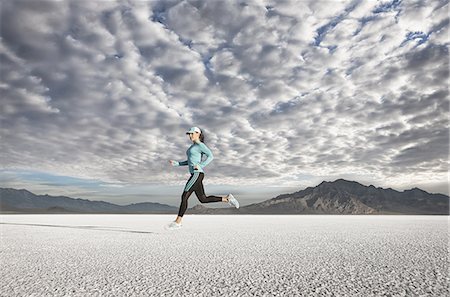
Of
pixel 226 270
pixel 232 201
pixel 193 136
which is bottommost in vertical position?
pixel 226 270

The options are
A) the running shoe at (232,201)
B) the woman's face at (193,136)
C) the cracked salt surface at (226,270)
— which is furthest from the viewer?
the running shoe at (232,201)

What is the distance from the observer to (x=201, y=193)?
26.3 feet

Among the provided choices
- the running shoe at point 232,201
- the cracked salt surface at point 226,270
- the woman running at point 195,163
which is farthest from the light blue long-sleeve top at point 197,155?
the cracked salt surface at point 226,270

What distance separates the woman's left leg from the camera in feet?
25.9

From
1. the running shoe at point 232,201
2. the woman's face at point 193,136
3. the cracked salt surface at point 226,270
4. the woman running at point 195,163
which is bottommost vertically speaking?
the cracked salt surface at point 226,270

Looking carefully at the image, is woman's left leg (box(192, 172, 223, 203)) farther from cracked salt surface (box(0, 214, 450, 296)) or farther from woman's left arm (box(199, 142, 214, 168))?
cracked salt surface (box(0, 214, 450, 296))

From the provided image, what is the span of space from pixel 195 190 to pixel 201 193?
15 cm

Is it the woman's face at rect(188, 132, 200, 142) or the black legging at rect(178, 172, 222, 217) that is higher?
the woman's face at rect(188, 132, 200, 142)

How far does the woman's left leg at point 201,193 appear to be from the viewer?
311 inches

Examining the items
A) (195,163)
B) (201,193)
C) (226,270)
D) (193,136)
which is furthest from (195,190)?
(226,270)

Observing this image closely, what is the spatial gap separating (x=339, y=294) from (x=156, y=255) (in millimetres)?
2745

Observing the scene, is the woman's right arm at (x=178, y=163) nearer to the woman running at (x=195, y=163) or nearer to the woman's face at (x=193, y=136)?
the woman running at (x=195, y=163)

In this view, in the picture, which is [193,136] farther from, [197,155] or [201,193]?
[201,193]

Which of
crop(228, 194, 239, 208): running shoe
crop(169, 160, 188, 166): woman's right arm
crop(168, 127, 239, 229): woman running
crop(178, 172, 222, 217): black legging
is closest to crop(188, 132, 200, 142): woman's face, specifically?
crop(168, 127, 239, 229): woman running
